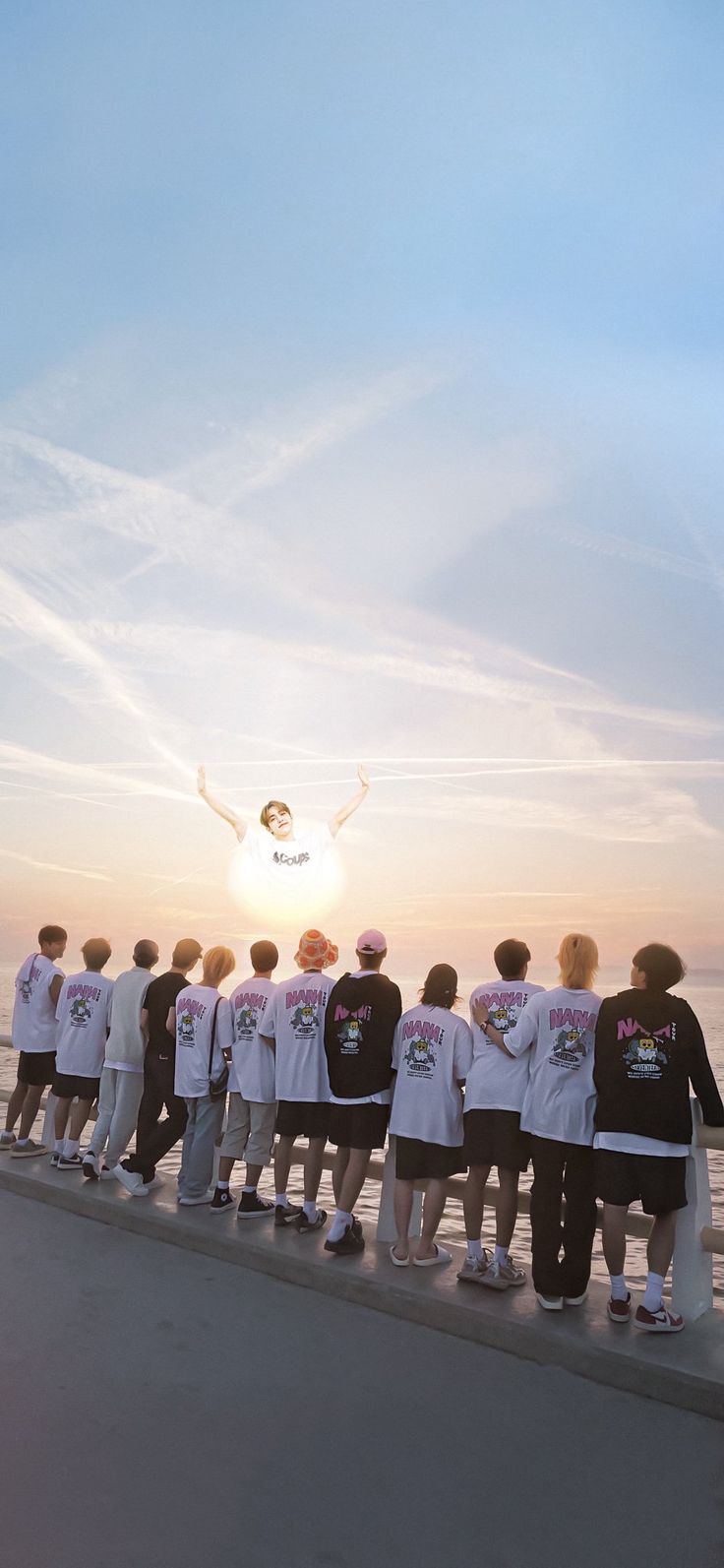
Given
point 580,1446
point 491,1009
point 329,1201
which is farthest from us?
point 329,1201

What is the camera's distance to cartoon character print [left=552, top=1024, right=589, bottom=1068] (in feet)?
17.9

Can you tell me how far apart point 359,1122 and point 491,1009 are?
1.17 meters

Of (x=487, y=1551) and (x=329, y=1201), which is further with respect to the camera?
(x=329, y=1201)

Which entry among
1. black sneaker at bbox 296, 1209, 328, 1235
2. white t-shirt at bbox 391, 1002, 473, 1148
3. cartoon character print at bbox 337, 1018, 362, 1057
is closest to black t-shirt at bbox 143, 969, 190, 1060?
black sneaker at bbox 296, 1209, 328, 1235

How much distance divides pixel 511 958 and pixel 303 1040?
164 cm

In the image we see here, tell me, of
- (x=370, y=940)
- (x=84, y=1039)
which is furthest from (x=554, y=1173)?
(x=84, y=1039)

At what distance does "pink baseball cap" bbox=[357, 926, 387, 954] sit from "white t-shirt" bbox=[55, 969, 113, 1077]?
8.56 feet

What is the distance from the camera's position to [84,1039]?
824 cm

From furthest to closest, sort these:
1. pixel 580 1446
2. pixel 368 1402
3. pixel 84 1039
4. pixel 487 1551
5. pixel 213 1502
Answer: pixel 84 1039 → pixel 368 1402 → pixel 580 1446 → pixel 213 1502 → pixel 487 1551

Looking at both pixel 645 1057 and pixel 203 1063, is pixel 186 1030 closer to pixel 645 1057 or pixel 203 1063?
pixel 203 1063

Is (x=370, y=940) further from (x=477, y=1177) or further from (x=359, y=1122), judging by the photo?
(x=477, y=1177)

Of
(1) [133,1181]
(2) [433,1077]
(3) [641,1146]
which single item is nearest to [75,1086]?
(1) [133,1181]

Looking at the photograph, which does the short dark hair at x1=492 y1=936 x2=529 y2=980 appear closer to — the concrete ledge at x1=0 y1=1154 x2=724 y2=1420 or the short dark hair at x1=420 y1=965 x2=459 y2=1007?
the short dark hair at x1=420 y1=965 x2=459 y2=1007

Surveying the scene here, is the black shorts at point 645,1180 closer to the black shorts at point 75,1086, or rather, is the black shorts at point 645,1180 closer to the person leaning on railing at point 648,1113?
the person leaning on railing at point 648,1113
